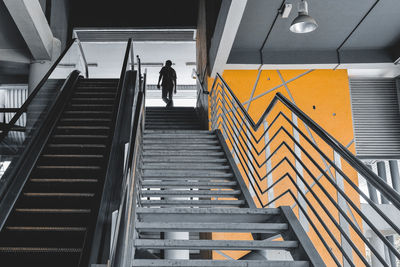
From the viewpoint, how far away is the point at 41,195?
3.58 metres

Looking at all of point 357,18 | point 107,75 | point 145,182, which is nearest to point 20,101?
point 145,182

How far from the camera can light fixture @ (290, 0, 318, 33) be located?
539cm

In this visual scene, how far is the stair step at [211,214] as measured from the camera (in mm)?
3186

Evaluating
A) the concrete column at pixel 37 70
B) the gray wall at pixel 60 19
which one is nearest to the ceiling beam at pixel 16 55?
the concrete column at pixel 37 70

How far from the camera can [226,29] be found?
600cm

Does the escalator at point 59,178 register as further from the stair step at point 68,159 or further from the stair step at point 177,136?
the stair step at point 177,136

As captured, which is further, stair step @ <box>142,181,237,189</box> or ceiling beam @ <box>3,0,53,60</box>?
ceiling beam @ <box>3,0,53,60</box>

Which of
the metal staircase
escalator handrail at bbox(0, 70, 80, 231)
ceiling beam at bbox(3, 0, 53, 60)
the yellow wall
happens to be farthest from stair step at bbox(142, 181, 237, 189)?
ceiling beam at bbox(3, 0, 53, 60)

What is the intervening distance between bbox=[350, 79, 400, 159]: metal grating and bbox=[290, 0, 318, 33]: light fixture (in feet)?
13.4

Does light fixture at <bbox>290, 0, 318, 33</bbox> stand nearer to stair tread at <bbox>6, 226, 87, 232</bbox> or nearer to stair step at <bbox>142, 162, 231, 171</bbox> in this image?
stair step at <bbox>142, 162, 231, 171</bbox>

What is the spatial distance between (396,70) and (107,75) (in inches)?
369

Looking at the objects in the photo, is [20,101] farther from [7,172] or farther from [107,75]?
[107,75]

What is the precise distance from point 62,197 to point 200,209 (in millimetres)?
1413

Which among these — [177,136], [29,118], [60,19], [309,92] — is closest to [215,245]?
[29,118]
